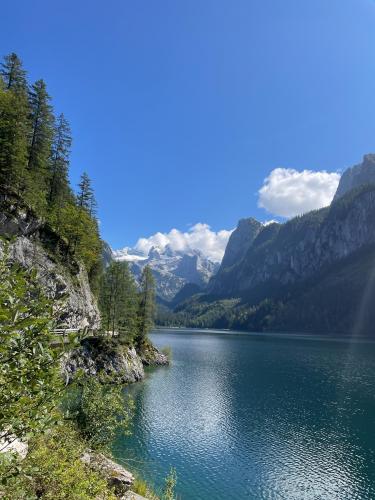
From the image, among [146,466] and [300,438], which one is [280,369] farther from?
[146,466]

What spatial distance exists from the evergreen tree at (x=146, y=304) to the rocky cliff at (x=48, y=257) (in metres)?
17.2

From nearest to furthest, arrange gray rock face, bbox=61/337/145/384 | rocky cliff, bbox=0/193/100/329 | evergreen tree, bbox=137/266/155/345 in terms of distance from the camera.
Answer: rocky cliff, bbox=0/193/100/329, gray rock face, bbox=61/337/145/384, evergreen tree, bbox=137/266/155/345

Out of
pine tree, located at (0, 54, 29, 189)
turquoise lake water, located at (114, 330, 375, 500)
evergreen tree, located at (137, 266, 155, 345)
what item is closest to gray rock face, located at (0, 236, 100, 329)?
pine tree, located at (0, 54, 29, 189)

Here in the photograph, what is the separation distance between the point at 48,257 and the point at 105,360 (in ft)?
61.1

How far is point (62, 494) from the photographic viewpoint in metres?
9.89

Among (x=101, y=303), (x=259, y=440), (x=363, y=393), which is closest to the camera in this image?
(x=259, y=440)

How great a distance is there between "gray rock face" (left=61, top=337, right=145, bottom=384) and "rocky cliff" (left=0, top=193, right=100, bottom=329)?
3.90 meters

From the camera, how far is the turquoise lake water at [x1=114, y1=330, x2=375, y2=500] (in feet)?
94.7

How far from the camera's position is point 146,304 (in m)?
94.9

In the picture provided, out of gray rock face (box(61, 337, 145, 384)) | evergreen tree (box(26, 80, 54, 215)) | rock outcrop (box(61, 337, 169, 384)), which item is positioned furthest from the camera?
evergreen tree (box(26, 80, 54, 215))

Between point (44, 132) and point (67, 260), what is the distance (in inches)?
936

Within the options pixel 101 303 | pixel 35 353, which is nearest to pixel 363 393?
pixel 101 303

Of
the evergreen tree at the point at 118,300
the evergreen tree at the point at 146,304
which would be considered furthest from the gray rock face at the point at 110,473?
the evergreen tree at the point at 146,304

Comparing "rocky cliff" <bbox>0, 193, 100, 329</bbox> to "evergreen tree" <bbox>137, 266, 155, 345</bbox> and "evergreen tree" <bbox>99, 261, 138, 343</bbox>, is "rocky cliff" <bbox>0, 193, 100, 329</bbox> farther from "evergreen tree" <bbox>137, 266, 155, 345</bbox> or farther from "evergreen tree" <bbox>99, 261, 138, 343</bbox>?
"evergreen tree" <bbox>137, 266, 155, 345</bbox>
